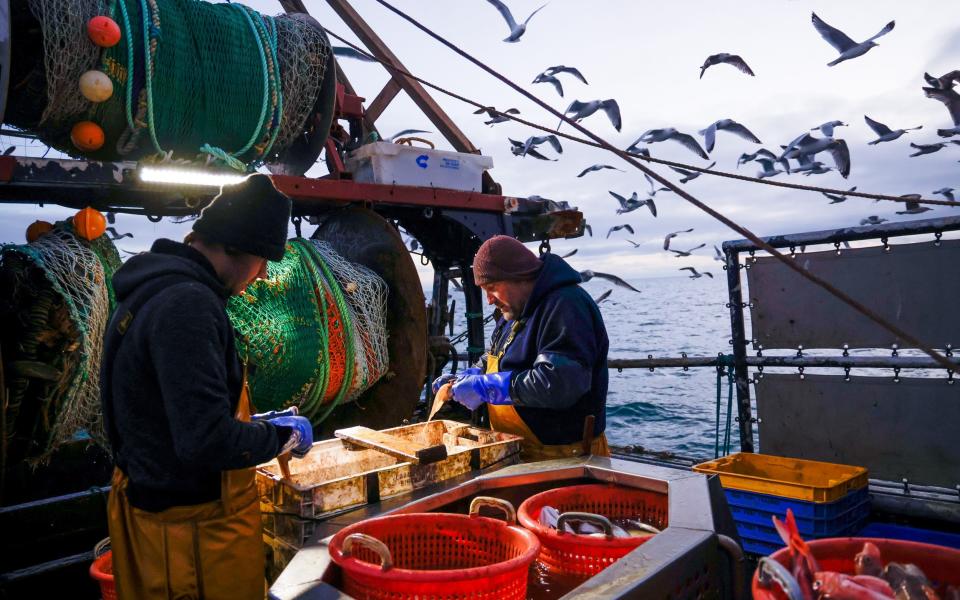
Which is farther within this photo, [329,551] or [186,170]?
[186,170]

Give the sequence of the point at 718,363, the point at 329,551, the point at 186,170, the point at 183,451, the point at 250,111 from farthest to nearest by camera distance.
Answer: the point at 718,363 < the point at 250,111 < the point at 186,170 < the point at 183,451 < the point at 329,551

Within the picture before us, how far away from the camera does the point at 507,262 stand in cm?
369

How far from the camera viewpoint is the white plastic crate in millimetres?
5062

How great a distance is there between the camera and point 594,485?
2.55 m

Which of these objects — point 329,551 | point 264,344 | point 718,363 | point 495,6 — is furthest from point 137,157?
point 495,6

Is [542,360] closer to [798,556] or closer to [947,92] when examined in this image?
[798,556]

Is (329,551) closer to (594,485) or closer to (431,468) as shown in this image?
(431,468)

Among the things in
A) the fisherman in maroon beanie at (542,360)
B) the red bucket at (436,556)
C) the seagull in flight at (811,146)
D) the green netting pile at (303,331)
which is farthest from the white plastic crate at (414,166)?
the seagull in flight at (811,146)

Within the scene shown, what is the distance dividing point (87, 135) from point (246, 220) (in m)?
2.15

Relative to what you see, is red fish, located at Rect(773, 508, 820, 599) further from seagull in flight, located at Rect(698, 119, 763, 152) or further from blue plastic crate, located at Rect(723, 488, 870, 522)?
seagull in flight, located at Rect(698, 119, 763, 152)

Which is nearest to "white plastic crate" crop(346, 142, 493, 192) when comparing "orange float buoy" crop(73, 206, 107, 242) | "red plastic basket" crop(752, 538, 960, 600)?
"orange float buoy" crop(73, 206, 107, 242)

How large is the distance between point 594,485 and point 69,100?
3.44 meters

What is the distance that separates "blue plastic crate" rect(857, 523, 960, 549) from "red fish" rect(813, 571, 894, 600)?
2806 millimetres

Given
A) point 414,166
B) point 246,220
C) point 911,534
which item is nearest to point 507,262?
point 246,220
